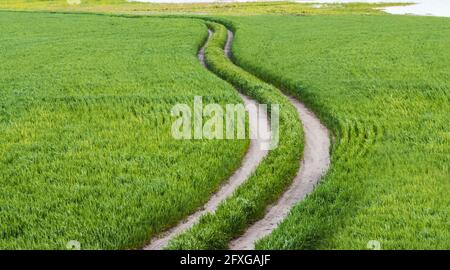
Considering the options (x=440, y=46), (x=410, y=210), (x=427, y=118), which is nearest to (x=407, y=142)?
(x=427, y=118)

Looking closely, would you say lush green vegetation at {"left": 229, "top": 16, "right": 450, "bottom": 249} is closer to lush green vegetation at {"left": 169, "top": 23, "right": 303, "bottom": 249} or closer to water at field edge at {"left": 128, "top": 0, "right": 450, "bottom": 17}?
lush green vegetation at {"left": 169, "top": 23, "right": 303, "bottom": 249}

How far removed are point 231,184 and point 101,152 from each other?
3.91 metres

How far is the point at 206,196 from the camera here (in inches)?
493

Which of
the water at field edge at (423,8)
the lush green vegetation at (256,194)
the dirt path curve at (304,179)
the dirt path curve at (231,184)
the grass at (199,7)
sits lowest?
the grass at (199,7)

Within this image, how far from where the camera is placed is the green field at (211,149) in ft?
34.1

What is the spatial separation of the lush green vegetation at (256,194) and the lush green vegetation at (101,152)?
872 mm

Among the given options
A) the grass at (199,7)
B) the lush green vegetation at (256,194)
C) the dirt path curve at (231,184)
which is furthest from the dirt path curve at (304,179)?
the grass at (199,7)

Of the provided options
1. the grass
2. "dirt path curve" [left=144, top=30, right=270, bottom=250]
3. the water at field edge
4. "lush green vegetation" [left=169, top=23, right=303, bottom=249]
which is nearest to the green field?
"lush green vegetation" [left=169, top=23, right=303, bottom=249]

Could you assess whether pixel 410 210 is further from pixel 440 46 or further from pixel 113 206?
pixel 440 46

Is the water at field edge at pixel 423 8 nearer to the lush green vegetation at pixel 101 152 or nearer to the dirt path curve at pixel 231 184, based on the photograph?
the lush green vegetation at pixel 101 152

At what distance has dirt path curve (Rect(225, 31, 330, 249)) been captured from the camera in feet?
36.2

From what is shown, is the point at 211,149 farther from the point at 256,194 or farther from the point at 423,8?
the point at 423,8

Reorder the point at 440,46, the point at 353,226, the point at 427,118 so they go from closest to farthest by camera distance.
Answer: the point at 353,226 < the point at 427,118 < the point at 440,46
